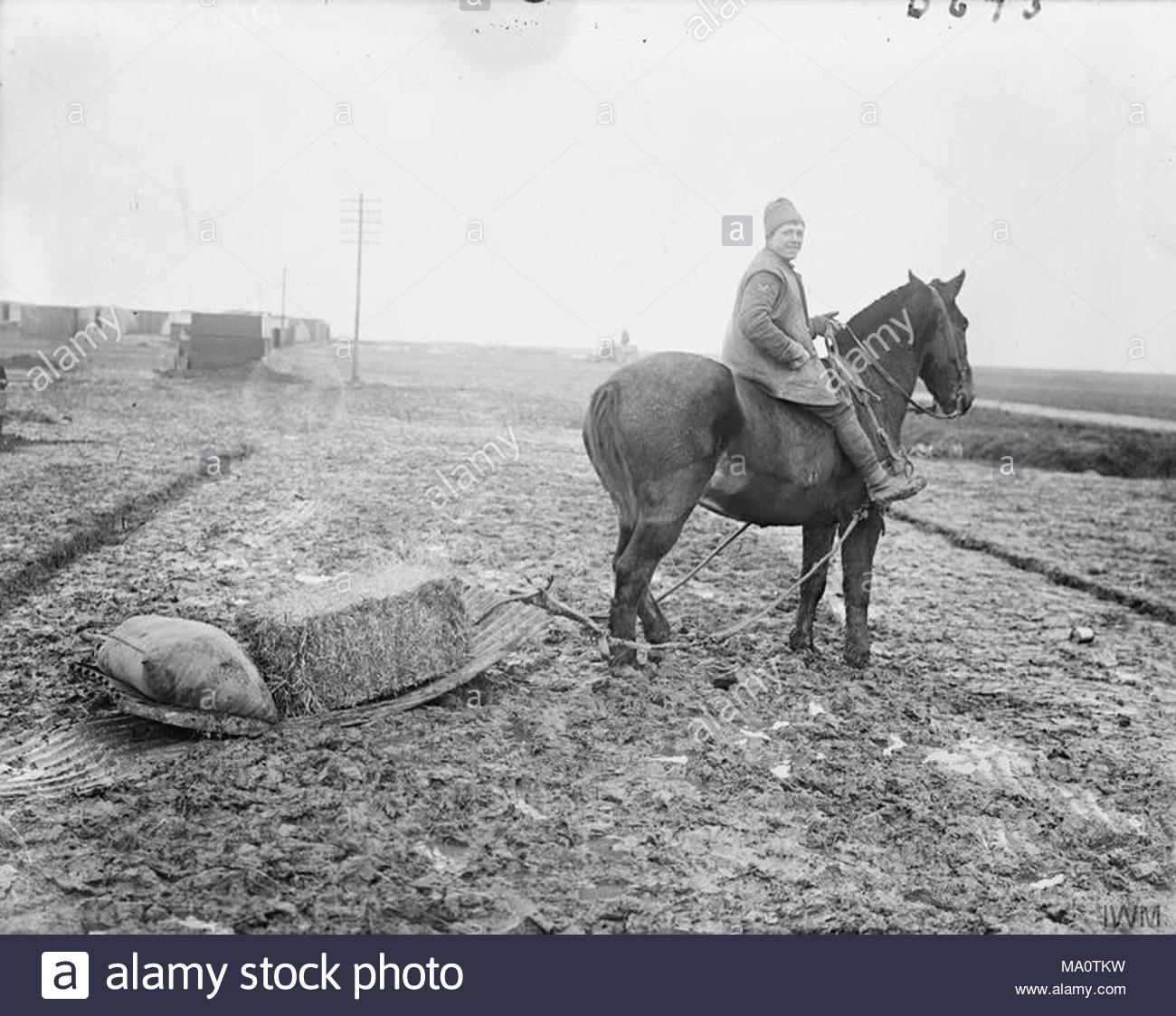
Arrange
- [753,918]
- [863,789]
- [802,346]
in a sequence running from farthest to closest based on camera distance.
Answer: [802,346]
[863,789]
[753,918]

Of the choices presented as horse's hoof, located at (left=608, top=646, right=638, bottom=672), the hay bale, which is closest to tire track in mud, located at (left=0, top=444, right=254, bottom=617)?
the hay bale

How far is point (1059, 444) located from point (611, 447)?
77.7 ft

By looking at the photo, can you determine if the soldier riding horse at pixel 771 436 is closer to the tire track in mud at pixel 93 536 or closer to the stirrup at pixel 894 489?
the stirrup at pixel 894 489

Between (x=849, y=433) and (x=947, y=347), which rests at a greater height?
(x=947, y=347)

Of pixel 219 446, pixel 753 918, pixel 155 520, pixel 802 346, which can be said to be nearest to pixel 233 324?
pixel 219 446

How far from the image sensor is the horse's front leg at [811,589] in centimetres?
798

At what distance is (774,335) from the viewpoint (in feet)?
22.3

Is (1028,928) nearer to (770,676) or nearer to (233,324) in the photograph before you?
(770,676)

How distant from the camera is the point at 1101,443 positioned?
1083 inches

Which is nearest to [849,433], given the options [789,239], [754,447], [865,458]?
[865,458]

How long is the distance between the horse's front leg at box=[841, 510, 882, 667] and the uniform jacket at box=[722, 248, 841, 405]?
47.6 inches
